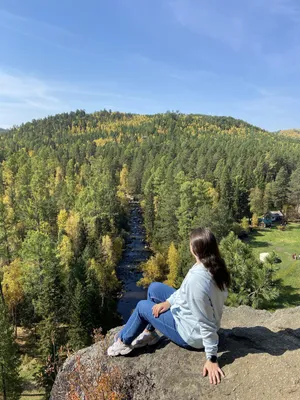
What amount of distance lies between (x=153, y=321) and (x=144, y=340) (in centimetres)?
71

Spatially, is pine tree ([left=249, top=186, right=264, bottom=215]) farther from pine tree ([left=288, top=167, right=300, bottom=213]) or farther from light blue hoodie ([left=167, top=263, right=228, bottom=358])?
light blue hoodie ([left=167, top=263, right=228, bottom=358])

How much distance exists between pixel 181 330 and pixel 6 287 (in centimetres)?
3605

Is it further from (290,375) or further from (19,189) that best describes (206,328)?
(19,189)

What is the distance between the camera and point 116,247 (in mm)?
50594

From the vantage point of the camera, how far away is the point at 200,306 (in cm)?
528

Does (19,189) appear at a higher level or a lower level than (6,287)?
higher

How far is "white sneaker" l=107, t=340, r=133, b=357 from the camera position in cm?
650

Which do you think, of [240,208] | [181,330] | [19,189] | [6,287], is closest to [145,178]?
[240,208]

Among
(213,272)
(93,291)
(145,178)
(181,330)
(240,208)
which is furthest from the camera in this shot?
(145,178)

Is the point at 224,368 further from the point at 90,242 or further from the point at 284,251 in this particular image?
the point at 284,251

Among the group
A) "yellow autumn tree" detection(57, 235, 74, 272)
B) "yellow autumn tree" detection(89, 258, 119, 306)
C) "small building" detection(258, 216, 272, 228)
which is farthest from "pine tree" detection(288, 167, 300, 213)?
"yellow autumn tree" detection(57, 235, 74, 272)

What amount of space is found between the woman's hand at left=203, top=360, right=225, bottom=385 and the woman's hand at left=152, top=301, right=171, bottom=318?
46.6 inches

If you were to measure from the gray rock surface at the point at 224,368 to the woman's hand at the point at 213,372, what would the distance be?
10cm

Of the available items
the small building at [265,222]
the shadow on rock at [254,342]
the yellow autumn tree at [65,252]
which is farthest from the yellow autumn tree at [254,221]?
the shadow on rock at [254,342]
